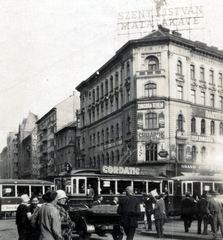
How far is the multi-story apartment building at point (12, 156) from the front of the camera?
415 feet

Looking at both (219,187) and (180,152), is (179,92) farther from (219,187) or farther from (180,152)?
(219,187)

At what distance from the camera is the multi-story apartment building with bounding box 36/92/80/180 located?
76.9 m

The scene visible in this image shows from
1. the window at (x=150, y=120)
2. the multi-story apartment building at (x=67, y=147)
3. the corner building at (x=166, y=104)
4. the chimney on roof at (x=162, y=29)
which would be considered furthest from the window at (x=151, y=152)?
the multi-story apartment building at (x=67, y=147)

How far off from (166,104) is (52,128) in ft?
129

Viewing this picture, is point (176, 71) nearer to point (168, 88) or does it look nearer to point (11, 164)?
point (168, 88)

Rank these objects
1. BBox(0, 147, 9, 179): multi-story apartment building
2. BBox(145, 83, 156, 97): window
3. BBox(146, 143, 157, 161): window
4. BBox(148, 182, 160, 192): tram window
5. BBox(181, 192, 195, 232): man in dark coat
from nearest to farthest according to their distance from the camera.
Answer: BBox(181, 192, 195, 232): man in dark coat, BBox(148, 182, 160, 192): tram window, BBox(146, 143, 157, 161): window, BBox(145, 83, 156, 97): window, BBox(0, 147, 9, 179): multi-story apartment building

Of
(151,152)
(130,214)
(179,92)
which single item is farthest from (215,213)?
(179,92)

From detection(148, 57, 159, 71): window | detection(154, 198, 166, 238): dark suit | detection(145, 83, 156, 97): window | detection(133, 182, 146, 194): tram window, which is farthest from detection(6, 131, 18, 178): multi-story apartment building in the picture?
detection(154, 198, 166, 238): dark suit

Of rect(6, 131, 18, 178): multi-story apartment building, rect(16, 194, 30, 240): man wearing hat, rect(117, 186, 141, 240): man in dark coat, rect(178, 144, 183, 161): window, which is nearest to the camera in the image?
rect(16, 194, 30, 240): man wearing hat

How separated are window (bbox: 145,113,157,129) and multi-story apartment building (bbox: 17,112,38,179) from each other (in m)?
51.4

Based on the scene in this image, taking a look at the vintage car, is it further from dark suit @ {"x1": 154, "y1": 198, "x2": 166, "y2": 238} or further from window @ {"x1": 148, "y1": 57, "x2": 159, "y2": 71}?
window @ {"x1": 148, "y1": 57, "x2": 159, "y2": 71}

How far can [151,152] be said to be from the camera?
43.8m

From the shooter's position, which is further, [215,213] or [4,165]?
[4,165]

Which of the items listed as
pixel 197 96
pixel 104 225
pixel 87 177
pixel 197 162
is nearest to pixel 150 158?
pixel 197 162
